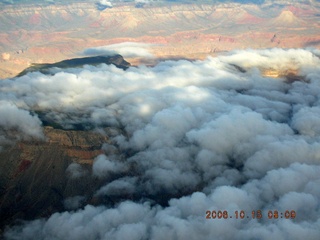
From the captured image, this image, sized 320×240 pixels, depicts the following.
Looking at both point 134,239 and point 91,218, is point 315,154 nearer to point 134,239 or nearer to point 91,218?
point 134,239

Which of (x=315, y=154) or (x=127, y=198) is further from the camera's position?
(x=127, y=198)

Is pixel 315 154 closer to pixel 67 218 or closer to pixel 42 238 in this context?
pixel 67 218

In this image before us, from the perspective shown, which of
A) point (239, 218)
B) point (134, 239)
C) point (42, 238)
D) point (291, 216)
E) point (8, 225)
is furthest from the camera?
point (8, 225)

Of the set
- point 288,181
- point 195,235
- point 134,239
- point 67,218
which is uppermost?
point 288,181

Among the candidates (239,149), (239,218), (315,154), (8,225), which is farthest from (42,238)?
(315,154)

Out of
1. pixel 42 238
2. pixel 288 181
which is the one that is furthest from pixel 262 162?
pixel 42 238

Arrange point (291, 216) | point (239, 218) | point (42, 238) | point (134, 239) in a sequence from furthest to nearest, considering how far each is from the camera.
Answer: point (42, 238) → point (134, 239) → point (239, 218) → point (291, 216)

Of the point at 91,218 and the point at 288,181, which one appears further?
the point at 91,218

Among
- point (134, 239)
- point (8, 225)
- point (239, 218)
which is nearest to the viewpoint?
point (239, 218)

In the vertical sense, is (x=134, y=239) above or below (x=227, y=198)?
below
